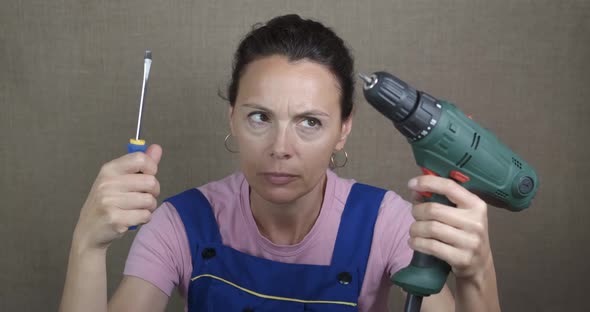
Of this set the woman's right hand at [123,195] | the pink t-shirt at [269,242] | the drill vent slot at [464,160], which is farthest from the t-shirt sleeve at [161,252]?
the drill vent slot at [464,160]

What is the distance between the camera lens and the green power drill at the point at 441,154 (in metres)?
1.00

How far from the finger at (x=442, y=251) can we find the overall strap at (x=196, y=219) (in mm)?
590

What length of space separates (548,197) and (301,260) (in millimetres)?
921

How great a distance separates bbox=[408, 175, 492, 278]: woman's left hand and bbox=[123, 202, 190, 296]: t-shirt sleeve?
61 cm

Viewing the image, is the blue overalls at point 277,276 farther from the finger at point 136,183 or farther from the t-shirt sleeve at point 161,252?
the finger at point 136,183

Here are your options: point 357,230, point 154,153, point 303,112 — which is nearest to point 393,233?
point 357,230

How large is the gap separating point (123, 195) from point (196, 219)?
1.37 ft

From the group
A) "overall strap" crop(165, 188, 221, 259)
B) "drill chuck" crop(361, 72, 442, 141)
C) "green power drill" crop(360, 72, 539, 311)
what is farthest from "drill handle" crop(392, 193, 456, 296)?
"overall strap" crop(165, 188, 221, 259)

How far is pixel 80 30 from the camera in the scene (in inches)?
76.2

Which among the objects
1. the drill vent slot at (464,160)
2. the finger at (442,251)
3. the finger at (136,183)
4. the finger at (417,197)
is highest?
the drill vent slot at (464,160)

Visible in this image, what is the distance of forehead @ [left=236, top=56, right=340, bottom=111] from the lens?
4.37ft

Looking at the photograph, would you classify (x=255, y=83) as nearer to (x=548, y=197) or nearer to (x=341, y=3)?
(x=341, y=3)

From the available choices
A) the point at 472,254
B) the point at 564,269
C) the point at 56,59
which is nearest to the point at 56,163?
the point at 56,59

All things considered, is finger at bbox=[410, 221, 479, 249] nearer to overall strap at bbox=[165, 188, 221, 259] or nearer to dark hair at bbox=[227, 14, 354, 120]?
dark hair at bbox=[227, 14, 354, 120]
